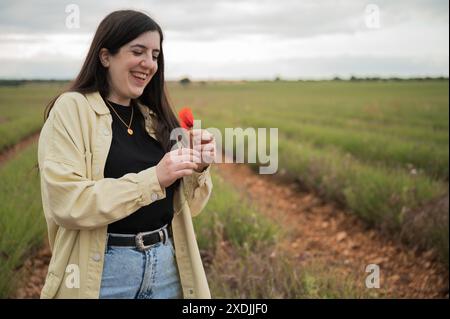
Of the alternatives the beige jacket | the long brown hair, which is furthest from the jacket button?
the long brown hair

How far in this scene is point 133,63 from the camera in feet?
5.09

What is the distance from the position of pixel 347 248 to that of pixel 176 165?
3.71 metres

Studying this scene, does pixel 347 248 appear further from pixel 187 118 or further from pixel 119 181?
pixel 119 181

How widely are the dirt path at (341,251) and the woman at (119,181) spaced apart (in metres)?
2.05

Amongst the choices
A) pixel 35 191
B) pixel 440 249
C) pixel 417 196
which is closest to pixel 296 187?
pixel 417 196

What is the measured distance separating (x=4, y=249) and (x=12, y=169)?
118 inches

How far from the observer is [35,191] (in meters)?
5.02

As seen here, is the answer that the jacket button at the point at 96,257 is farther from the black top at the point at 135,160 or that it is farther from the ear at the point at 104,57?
the ear at the point at 104,57

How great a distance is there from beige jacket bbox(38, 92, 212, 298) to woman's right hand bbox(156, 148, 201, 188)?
4cm

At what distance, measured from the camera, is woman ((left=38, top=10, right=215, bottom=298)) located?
1367 mm

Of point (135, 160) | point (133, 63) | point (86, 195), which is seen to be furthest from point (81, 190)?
point (133, 63)

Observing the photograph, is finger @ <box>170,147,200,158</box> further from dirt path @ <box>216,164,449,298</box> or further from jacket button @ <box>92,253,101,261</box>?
dirt path @ <box>216,164,449,298</box>

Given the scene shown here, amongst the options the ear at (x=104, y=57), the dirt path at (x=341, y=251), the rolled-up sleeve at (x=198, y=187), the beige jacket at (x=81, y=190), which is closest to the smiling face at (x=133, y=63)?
the ear at (x=104, y=57)
